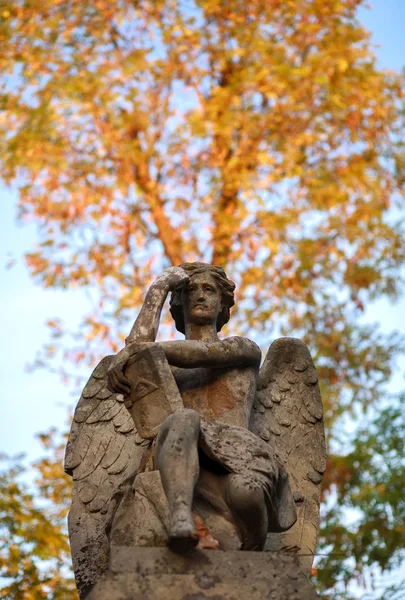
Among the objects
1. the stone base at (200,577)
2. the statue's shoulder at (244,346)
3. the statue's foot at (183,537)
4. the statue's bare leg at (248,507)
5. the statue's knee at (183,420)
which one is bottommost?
the stone base at (200,577)

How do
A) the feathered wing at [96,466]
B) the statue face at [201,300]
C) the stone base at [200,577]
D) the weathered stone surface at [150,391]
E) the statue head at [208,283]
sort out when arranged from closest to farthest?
the stone base at [200,577] < the weathered stone surface at [150,391] < the feathered wing at [96,466] < the statue face at [201,300] < the statue head at [208,283]

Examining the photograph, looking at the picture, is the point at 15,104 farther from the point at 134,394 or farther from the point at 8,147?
the point at 134,394

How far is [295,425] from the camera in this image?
253 inches

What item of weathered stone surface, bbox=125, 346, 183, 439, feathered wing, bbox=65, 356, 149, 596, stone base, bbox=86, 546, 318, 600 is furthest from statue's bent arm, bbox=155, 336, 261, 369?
stone base, bbox=86, 546, 318, 600

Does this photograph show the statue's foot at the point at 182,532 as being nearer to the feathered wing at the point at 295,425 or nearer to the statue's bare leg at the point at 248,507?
the statue's bare leg at the point at 248,507

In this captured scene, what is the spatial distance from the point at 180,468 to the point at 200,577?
52 cm

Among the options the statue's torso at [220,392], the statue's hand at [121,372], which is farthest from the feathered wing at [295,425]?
the statue's hand at [121,372]

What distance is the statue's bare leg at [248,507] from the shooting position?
5.12 metres

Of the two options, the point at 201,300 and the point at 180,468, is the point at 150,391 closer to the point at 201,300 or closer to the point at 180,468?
the point at 180,468

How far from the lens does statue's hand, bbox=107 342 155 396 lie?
5531 mm

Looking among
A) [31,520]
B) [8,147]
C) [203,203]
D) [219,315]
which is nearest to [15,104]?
[8,147]

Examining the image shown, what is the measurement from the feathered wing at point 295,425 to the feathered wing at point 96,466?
0.76 meters

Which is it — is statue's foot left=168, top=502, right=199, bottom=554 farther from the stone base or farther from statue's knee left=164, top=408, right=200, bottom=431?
statue's knee left=164, top=408, right=200, bottom=431

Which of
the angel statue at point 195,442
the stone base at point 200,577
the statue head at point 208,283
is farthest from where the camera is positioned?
the statue head at point 208,283
